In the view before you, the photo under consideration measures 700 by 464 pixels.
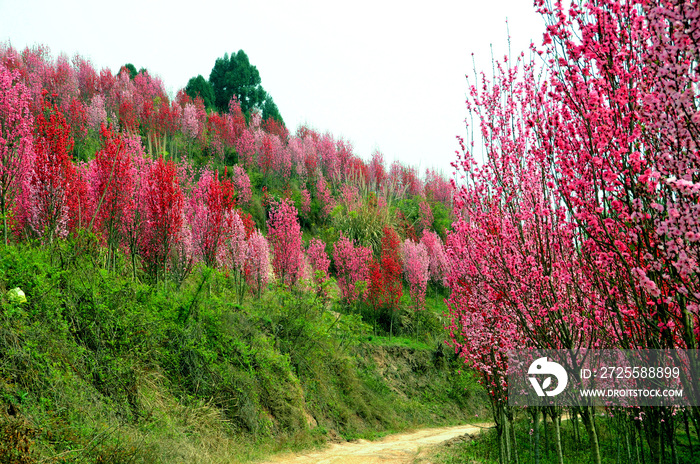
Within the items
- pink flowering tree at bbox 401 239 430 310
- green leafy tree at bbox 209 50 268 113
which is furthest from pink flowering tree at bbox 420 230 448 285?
green leafy tree at bbox 209 50 268 113

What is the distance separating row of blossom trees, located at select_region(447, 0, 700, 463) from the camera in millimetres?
2324

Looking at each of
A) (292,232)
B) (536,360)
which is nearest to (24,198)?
(292,232)

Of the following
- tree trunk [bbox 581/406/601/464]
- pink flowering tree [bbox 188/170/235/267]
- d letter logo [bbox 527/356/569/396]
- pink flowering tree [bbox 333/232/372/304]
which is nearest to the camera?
tree trunk [bbox 581/406/601/464]

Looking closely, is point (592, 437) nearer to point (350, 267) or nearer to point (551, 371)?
point (551, 371)

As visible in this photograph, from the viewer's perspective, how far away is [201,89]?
43719 mm

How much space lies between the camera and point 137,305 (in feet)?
31.0

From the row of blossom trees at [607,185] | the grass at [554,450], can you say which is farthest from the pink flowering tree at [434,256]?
the row of blossom trees at [607,185]

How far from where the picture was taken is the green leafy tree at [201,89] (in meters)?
43.3

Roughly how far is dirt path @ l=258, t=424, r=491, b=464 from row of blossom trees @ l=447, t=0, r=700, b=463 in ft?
15.5

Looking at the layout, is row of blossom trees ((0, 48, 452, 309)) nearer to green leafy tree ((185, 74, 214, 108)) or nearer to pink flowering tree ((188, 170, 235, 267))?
pink flowering tree ((188, 170, 235, 267))

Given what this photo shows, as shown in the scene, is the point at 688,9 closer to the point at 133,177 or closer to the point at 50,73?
the point at 133,177

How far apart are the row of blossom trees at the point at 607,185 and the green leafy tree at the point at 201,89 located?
42001mm

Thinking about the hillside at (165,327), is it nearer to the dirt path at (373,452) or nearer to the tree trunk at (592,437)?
the dirt path at (373,452)

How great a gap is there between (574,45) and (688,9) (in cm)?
131
